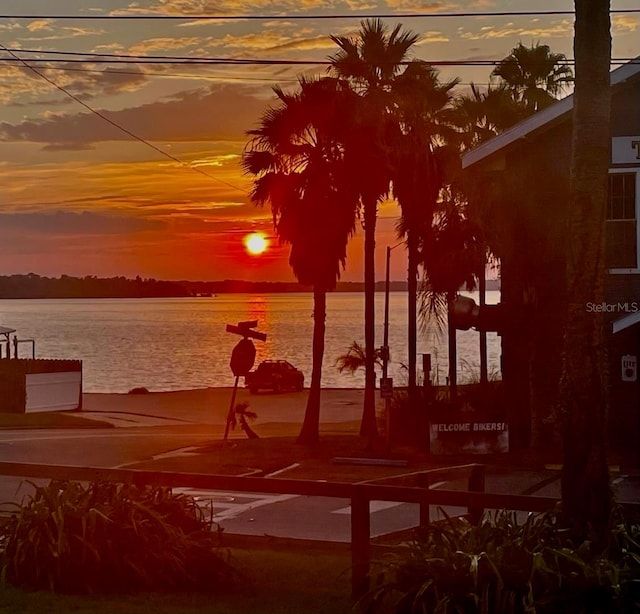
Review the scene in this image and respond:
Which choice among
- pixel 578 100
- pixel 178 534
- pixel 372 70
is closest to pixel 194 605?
pixel 178 534

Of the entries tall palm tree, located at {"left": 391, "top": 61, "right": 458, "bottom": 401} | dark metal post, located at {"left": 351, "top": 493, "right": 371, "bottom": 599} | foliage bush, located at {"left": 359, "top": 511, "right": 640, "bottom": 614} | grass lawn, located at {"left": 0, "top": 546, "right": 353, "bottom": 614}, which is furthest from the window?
foliage bush, located at {"left": 359, "top": 511, "right": 640, "bottom": 614}

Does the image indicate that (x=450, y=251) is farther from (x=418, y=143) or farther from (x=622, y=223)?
(x=622, y=223)

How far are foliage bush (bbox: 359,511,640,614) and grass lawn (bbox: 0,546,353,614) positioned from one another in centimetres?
73

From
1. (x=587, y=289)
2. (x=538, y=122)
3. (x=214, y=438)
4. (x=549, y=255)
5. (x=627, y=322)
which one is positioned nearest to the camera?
(x=587, y=289)

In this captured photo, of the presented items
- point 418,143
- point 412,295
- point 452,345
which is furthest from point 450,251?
point 418,143

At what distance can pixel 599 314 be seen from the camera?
24.9 feet

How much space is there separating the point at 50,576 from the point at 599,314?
4.59m

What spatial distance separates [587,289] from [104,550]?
418 cm

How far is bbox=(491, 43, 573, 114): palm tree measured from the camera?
127 ft

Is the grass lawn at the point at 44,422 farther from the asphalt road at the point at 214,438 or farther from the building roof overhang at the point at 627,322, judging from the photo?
the building roof overhang at the point at 627,322

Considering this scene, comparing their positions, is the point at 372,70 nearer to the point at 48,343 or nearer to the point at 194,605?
the point at 194,605

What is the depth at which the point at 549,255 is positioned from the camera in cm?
2261

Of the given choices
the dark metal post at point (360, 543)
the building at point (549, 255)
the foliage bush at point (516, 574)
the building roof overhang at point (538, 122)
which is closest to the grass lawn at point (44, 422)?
the building at point (549, 255)

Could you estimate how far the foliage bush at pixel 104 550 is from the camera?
822 cm
